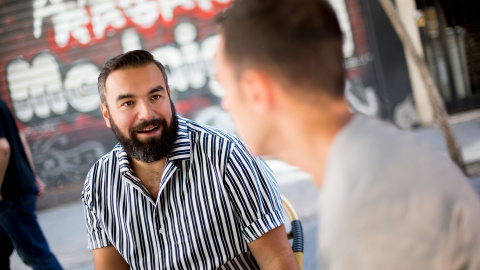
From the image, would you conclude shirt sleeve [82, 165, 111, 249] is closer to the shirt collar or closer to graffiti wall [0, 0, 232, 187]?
the shirt collar

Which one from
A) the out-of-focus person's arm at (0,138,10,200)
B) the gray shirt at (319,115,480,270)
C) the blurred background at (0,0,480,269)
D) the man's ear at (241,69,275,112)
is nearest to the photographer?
the gray shirt at (319,115,480,270)

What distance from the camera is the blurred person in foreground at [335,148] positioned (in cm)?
74

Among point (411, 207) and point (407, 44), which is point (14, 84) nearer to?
point (407, 44)

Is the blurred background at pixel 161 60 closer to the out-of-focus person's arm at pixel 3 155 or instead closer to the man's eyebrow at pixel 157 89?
the out-of-focus person's arm at pixel 3 155

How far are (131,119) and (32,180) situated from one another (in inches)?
75.4

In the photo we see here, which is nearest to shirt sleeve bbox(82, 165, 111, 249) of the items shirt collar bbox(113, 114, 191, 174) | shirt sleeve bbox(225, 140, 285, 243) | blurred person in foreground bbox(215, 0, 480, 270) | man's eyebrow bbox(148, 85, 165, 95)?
shirt collar bbox(113, 114, 191, 174)

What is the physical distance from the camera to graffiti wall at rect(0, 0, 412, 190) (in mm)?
8469

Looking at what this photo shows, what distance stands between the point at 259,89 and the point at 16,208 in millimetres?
3094

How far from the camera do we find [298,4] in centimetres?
84

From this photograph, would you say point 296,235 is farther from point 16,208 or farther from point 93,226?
point 16,208

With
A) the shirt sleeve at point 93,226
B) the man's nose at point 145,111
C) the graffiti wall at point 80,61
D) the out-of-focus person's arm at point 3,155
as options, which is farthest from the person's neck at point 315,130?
the graffiti wall at point 80,61

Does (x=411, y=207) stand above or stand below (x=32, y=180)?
above

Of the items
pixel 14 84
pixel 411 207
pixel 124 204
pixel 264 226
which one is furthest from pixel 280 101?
pixel 14 84

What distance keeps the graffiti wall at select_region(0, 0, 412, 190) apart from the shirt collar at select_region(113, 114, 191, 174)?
633cm
